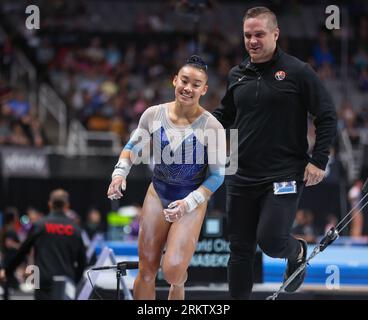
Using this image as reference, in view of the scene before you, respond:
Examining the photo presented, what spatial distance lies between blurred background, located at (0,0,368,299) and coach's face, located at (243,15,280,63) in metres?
7.54

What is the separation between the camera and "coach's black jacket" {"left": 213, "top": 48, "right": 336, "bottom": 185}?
5871 millimetres

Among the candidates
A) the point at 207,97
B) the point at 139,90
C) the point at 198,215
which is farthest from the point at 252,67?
the point at 139,90

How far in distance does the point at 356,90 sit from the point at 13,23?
804 centimetres

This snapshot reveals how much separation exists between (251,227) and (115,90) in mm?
13340

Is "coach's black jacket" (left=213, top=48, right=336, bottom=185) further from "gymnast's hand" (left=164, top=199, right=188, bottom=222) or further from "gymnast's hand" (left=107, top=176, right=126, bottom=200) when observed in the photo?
"gymnast's hand" (left=107, top=176, right=126, bottom=200)

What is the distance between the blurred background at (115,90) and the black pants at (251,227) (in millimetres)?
7384

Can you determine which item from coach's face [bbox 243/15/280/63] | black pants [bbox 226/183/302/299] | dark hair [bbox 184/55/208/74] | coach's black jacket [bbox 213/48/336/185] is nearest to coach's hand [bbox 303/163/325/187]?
coach's black jacket [bbox 213/48/336/185]

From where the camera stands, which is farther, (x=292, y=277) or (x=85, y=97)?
(x=85, y=97)

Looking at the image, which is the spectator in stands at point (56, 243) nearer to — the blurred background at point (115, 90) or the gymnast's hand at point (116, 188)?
the gymnast's hand at point (116, 188)

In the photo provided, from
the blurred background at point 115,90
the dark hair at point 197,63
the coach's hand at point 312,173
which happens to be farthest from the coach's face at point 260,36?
the blurred background at point 115,90

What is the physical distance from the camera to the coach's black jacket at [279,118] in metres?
5.87
